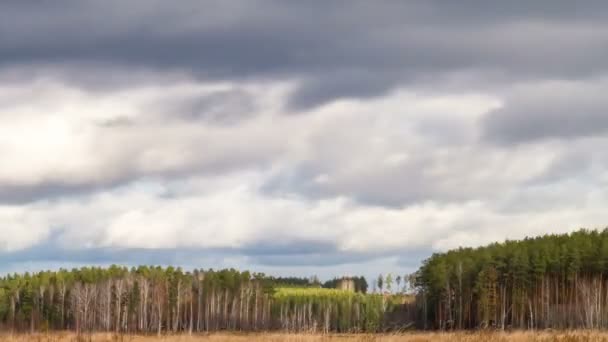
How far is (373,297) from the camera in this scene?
195000 millimetres

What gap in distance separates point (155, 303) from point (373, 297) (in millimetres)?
57095

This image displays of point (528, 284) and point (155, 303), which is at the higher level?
point (528, 284)

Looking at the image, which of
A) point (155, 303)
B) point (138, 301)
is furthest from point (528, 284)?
point (138, 301)

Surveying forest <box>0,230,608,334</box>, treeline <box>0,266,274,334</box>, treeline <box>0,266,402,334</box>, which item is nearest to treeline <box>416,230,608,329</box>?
forest <box>0,230,608,334</box>

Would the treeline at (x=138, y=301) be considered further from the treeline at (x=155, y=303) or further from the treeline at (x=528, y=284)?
the treeline at (x=528, y=284)

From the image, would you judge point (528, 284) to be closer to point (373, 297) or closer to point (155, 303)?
point (155, 303)

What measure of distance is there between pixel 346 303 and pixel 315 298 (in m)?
12.1

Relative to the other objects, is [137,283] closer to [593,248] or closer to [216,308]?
[216,308]

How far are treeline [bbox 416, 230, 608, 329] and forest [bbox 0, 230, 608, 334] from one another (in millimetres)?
173

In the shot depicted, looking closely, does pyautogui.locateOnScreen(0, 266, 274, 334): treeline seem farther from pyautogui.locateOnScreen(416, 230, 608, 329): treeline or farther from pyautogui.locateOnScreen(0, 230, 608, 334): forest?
pyautogui.locateOnScreen(416, 230, 608, 329): treeline

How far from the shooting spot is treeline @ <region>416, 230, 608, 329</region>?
11250 centimetres

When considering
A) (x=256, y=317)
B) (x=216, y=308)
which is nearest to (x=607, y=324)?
(x=256, y=317)

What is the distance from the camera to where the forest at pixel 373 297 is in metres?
115

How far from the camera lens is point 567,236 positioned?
13562 centimetres
